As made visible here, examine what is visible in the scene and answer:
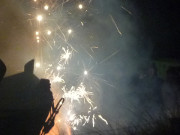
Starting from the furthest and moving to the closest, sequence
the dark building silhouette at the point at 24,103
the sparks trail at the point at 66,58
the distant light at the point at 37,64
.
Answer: the distant light at the point at 37,64 < the sparks trail at the point at 66,58 < the dark building silhouette at the point at 24,103

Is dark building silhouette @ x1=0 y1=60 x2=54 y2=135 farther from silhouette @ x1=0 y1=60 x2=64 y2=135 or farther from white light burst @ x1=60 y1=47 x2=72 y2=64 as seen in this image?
white light burst @ x1=60 y1=47 x2=72 y2=64

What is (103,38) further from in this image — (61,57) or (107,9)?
(61,57)

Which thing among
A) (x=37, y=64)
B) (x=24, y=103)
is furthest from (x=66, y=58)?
(x=24, y=103)

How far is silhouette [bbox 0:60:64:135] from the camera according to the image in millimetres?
7273

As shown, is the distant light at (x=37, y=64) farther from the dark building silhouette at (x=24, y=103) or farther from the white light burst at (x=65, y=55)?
the dark building silhouette at (x=24, y=103)

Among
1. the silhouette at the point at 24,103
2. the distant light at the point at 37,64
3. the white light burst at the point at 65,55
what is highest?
the white light burst at the point at 65,55

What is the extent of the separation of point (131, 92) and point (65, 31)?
22.6 ft

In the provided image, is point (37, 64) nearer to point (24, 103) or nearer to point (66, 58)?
point (66, 58)

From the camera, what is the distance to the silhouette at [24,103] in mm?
7273

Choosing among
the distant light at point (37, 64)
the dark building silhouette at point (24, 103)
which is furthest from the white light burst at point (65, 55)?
the dark building silhouette at point (24, 103)

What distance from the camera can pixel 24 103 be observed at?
25.2ft

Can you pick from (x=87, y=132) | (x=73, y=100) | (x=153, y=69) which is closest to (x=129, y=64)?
(x=153, y=69)

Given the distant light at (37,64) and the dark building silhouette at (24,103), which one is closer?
the dark building silhouette at (24,103)

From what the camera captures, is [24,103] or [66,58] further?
[66,58]
